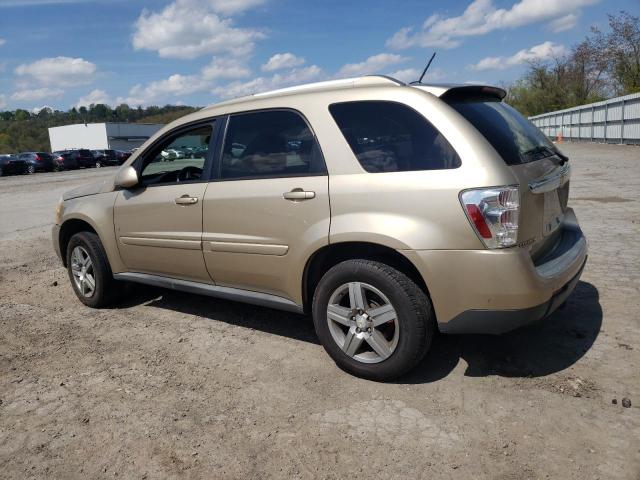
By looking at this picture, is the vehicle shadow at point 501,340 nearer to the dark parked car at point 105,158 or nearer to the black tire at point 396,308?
the black tire at point 396,308

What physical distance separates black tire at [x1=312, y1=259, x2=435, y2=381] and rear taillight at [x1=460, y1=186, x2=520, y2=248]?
0.53 meters

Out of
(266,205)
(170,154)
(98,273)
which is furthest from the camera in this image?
(98,273)

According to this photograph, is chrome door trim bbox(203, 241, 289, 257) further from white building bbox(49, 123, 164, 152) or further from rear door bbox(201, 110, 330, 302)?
white building bbox(49, 123, 164, 152)

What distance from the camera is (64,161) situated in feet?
141

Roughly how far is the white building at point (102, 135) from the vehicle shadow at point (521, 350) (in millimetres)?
75022

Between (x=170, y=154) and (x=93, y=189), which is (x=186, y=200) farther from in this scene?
(x=93, y=189)

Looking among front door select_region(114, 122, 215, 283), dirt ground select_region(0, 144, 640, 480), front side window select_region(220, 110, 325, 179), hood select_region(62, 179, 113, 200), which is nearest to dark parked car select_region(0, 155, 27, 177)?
hood select_region(62, 179, 113, 200)

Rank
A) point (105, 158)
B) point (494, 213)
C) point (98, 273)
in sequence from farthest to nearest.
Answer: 1. point (105, 158)
2. point (98, 273)
3. point (494, 213)

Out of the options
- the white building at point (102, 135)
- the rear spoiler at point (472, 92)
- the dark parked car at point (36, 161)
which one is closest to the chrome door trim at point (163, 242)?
the rear spoiler at point (472, 92)

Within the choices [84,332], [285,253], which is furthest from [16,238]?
[285,253]

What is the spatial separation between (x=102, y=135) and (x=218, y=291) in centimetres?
7779

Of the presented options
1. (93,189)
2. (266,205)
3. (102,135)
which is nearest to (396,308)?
(266,205)

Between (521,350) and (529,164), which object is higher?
(529,164)

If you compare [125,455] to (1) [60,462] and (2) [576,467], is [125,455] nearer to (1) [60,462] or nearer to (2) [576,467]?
(1) [60,462]
